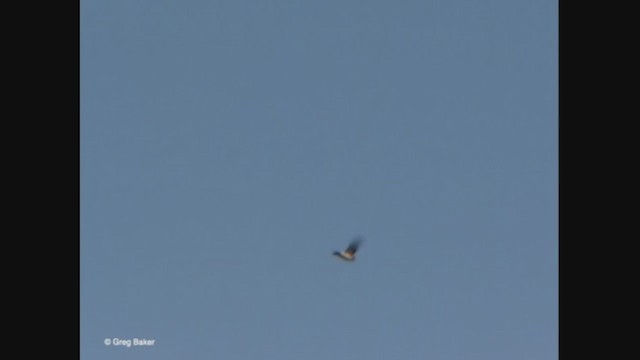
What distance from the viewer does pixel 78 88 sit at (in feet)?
65.1

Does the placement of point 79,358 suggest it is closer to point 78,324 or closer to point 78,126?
point 78,324

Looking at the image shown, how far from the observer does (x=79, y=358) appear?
1925 cm

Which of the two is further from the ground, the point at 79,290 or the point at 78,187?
the point at 78,187

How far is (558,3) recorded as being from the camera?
65.4ft
